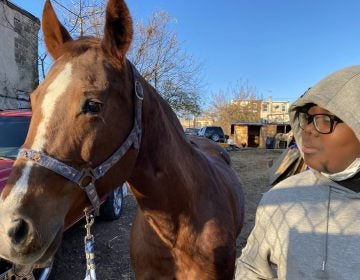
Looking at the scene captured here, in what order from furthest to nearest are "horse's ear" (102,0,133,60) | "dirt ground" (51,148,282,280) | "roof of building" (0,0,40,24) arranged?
"roof of building" (0,0,40,24) < "dirt ground" (51,148,282,280) < "horse's ear" (102,0,133,60)

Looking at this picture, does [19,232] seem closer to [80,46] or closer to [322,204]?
[80,46]

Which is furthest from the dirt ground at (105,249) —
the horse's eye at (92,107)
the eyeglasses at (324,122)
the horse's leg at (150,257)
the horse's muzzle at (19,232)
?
the eyeglasses at (324,122)

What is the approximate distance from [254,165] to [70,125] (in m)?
13.3

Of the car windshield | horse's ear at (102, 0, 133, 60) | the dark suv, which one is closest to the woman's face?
horse's ear at (102, 0, 133, 60)

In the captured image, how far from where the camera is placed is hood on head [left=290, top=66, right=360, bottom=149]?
4.01 ft

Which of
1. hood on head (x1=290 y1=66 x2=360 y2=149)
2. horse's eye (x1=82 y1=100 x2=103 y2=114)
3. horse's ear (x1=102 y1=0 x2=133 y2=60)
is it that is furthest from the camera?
horse's ear (x1=102 y1=0 x2=133 y2=60)

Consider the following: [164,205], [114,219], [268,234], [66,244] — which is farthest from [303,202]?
[114,219]

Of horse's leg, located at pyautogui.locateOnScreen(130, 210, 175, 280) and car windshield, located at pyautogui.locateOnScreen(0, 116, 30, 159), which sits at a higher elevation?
car windshield, located at pyautogui.locateOnScreen(0, 116, 30, 159)

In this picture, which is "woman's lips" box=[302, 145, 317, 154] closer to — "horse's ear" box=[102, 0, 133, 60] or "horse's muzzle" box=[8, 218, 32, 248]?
"horse's ear" box=[102, 0, 133, 60]

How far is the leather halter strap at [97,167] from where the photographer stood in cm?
138

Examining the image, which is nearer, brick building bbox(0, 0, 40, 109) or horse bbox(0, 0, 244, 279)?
horse bbox(0, 0, 244, 279)

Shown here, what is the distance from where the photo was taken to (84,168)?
1515 mm

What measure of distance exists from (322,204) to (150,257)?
3.98 feet

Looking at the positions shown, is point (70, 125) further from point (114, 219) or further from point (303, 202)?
point (114, 219)
